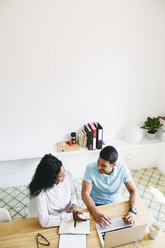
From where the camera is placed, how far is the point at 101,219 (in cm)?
141

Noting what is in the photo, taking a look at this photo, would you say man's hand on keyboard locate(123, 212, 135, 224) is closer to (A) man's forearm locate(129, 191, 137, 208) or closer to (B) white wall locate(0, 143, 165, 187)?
(A) man's forearm locate(129, 191, 137, 208)

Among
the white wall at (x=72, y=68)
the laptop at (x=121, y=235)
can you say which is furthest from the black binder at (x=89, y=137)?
the laptop at (x=121, y=235)

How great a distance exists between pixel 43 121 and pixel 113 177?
124 cm

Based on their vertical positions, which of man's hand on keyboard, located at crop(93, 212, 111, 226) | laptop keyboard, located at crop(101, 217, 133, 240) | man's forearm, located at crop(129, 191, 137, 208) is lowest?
laptop keyboard, located at crop(101, 217, 133, 240)

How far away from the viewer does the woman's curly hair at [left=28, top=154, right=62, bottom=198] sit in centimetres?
147

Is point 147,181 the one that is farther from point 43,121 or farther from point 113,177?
point 43,121

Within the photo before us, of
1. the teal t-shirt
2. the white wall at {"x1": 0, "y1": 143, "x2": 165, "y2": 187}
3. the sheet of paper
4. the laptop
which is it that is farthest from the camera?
the white wall at {"x1": 0, "y1": 143, "x2": 165, "y2": 187}

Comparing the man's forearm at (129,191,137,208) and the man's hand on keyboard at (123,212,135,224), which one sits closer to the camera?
the man's hand on keyboard at (123,212,135,224)

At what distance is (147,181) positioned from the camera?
9.73 feet

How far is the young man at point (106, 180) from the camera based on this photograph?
1.61 meters

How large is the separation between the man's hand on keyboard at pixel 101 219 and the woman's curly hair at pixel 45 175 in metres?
0.43

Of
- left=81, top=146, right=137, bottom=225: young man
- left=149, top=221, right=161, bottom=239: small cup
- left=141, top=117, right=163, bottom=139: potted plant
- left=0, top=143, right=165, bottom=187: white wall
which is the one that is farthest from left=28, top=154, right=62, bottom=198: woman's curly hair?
left=141, top=117, right=163, bottom=139: potted plant

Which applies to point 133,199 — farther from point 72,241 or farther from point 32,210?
point 32,210

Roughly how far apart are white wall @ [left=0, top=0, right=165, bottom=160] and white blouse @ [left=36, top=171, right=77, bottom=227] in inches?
38.9
